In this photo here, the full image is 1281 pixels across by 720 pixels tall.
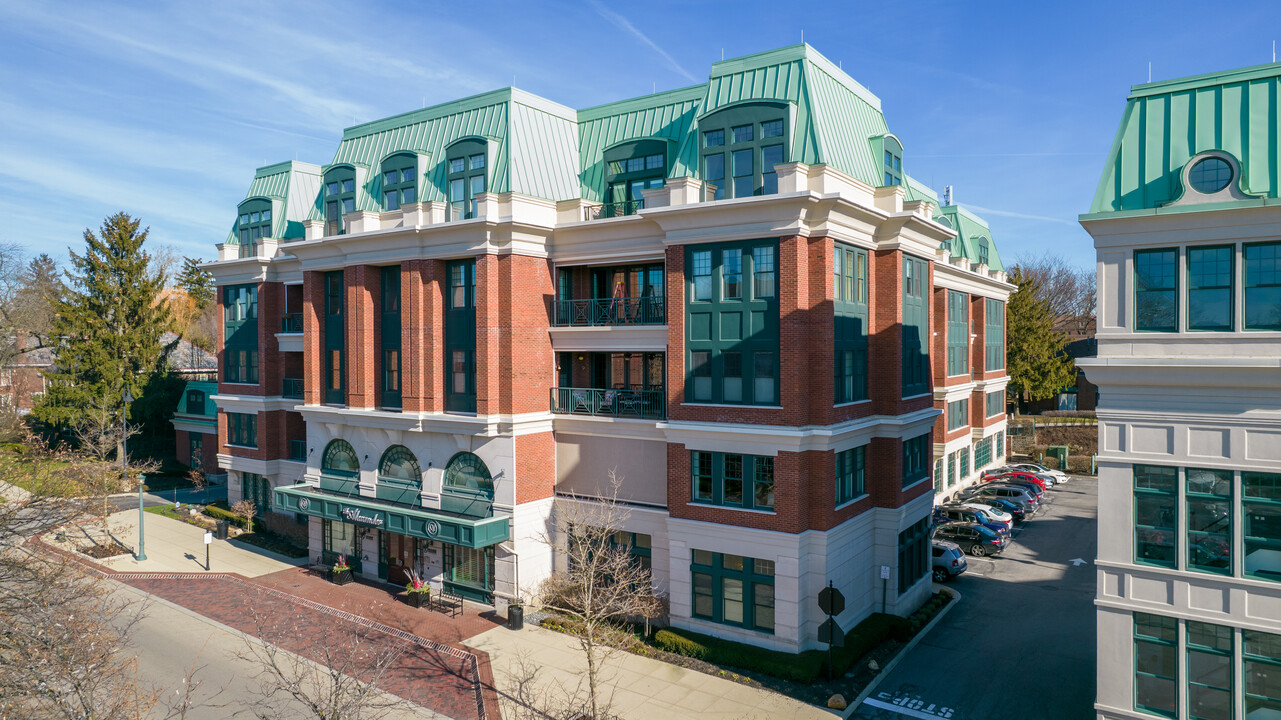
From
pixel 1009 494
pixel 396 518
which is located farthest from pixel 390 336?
pixel 1009 494

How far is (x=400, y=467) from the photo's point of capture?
29766mm

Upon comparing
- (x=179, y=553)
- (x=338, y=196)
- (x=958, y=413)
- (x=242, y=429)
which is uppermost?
(x=338, y=196)

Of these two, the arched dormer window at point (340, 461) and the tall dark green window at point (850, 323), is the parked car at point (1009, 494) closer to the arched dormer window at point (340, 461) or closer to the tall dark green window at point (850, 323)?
the tall dark green window at point (850, 323)

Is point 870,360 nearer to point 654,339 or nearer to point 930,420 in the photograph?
point 930,420

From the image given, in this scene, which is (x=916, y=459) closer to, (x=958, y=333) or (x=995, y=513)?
(x=995, y=513)

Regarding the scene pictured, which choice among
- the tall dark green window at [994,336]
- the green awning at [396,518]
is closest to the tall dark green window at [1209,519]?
the green awning at [396,518]

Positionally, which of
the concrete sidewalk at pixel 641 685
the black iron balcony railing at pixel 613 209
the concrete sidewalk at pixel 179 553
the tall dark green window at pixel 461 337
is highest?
the black iron balcony railing at pixel 613 209

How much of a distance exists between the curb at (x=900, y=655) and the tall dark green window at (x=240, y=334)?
32998 millimetres

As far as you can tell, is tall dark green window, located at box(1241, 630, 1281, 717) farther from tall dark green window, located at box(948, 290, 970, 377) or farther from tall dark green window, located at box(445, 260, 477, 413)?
tall dark green window, located at box(948, 290, 970, 377)

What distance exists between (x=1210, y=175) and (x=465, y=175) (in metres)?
Result: 22.5

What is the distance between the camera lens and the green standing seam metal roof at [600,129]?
23.4m

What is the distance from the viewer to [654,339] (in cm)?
2566

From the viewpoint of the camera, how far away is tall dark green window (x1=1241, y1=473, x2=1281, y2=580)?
1371 centimetres

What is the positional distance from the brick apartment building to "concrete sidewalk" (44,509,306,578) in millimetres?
2883
